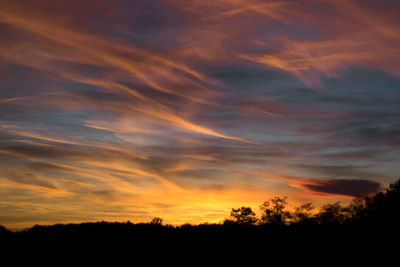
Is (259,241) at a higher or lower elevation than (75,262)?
higher

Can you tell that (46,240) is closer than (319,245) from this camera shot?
No

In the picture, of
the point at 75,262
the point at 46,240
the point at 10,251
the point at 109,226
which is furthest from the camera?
the point at 109,226

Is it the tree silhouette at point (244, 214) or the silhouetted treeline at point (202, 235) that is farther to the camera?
the tree silhouette at point (244, 214)

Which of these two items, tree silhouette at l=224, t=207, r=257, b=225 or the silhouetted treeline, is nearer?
the silhouetted treeline

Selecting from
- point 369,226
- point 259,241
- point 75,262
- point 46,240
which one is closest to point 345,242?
point 369,226

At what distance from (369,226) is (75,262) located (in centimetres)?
1813

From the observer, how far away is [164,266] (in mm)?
21484

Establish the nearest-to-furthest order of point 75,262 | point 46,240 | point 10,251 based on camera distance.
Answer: point 75,262 < point 10,251 < point 46,240

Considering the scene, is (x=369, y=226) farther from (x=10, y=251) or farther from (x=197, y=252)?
(x=10, y=251)

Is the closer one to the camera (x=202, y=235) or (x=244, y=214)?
(x=202, y=235)

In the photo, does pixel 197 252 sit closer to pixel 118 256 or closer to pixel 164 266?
pixel 164 266

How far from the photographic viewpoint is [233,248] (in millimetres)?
23203

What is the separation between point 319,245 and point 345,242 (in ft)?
5.22

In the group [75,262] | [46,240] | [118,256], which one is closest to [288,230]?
[118,256]
